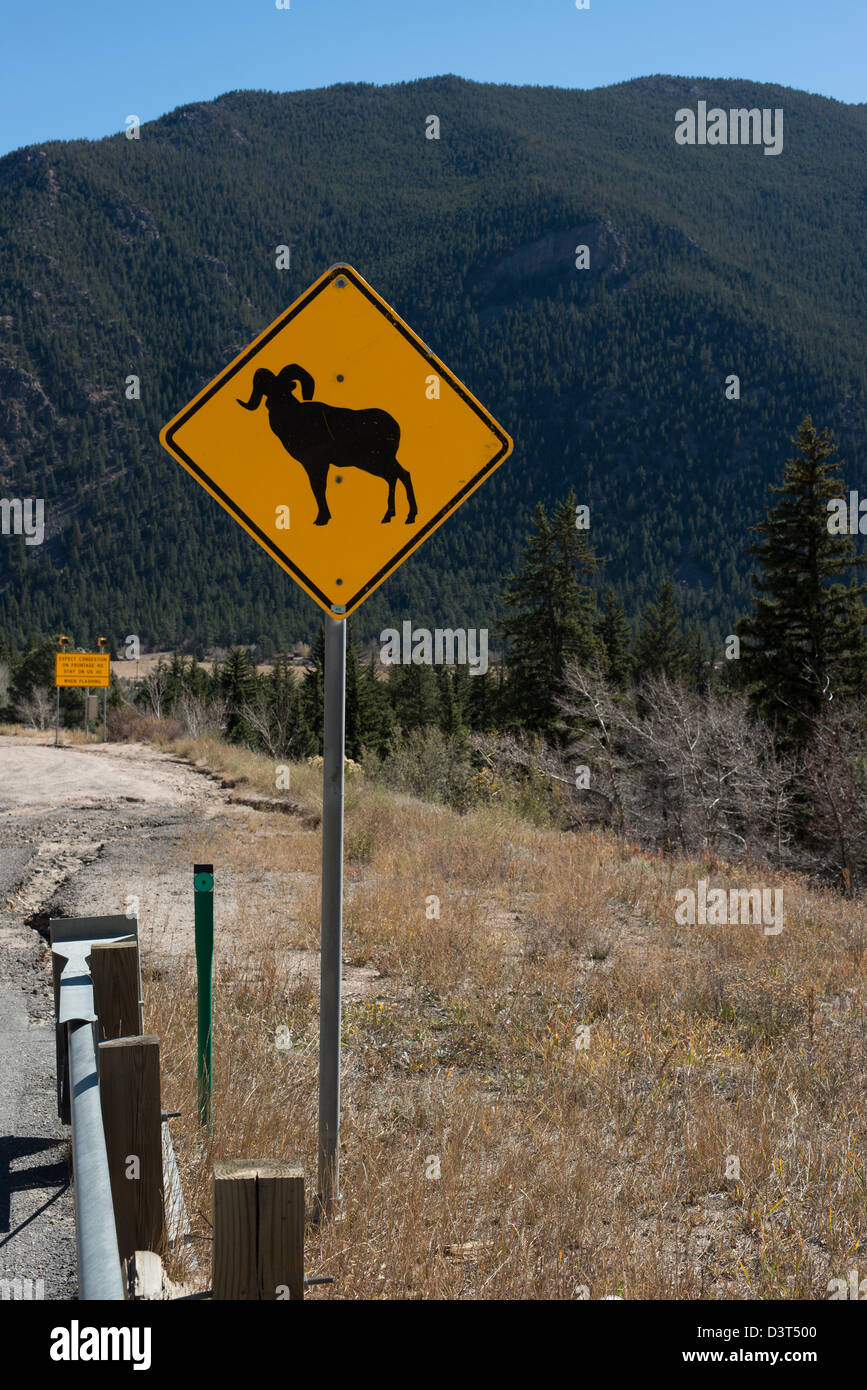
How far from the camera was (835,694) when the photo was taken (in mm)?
29422

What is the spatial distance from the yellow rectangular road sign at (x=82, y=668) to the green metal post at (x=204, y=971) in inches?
1014

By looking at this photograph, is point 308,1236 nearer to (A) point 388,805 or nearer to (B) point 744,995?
(B) point 744,995

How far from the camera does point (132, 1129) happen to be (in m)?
2.51

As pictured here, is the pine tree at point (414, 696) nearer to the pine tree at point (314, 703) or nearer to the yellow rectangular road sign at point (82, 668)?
the pine tree at point (314, 703)

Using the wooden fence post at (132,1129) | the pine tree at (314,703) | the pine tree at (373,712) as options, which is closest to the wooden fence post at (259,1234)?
the wooden fence post at (132,1129)

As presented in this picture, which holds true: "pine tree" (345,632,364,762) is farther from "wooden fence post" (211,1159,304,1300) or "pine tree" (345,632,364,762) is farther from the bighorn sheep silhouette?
"wooden fence post" (211,1159,304,1300)

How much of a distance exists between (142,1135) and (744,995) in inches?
163

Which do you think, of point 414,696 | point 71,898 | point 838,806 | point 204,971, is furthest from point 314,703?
point 204,971

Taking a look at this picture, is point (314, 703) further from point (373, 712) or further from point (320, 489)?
point (320, 489)

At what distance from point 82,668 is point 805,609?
2254 cm

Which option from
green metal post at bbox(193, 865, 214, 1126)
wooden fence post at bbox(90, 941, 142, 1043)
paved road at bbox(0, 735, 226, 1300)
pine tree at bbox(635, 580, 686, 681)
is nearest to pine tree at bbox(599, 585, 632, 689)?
pine tree at bbox(635, 580, 686, 681)

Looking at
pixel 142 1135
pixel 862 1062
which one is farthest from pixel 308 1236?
pixel 862 1062

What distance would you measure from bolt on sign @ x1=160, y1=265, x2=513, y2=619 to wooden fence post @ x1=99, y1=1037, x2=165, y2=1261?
1.53 m

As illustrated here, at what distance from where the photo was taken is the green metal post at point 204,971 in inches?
145
